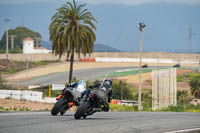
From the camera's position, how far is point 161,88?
42625 mm

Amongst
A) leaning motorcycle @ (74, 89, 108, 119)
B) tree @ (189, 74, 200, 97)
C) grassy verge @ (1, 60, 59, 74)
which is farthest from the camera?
grassy verge @ (1, 60, 59, 74)

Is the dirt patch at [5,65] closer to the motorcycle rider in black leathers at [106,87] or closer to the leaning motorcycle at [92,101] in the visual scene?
the motorcycle rider in black leathers at [106,87]

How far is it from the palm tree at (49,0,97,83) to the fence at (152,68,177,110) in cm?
1017

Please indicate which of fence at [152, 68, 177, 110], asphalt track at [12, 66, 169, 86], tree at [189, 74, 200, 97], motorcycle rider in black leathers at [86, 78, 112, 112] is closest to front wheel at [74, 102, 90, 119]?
motorcycle rider in black leathers at [86, 78, 112, 112]

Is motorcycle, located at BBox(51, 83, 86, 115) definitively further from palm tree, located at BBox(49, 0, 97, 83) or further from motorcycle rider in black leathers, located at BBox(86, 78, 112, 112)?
palm tree, located at BBox(49, 0, 97, 83)

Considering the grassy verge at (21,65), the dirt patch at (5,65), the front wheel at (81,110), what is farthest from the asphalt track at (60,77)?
the front wheel at (81,110)

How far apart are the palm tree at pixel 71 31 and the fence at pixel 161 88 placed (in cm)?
1017

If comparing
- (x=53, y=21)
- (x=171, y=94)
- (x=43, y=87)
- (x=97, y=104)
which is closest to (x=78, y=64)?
(x=43, y=87)

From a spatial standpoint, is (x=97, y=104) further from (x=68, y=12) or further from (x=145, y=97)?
(x=145, y=97)

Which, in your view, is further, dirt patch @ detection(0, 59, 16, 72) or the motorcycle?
dirt patch @ detection(0, 59, 16, 72)

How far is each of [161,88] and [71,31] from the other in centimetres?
1187

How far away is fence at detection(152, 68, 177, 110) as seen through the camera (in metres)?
42.0

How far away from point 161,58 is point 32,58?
96.1 ft

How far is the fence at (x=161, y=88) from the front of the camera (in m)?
42.0
